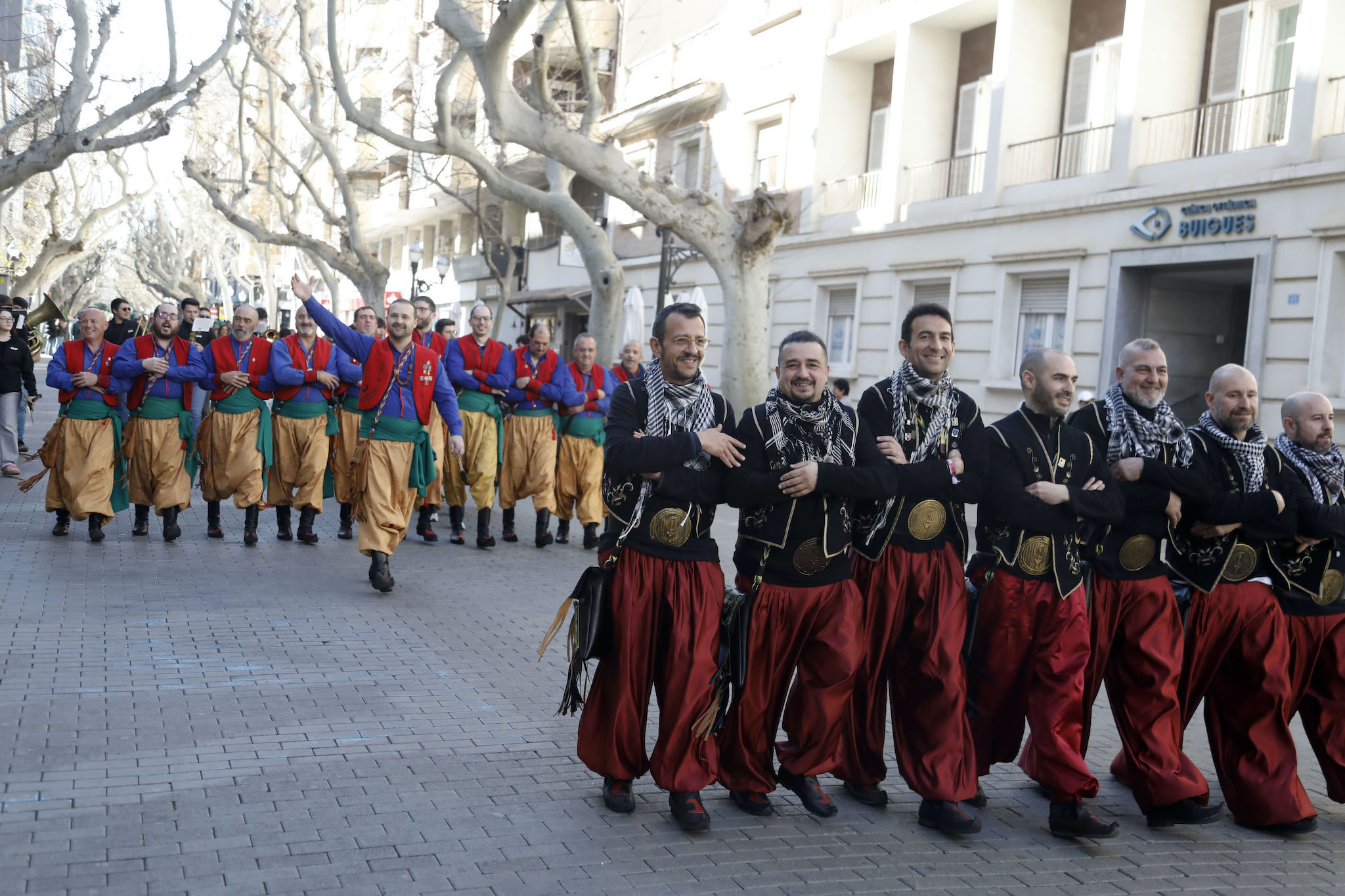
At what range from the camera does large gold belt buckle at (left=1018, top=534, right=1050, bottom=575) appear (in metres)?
4.88

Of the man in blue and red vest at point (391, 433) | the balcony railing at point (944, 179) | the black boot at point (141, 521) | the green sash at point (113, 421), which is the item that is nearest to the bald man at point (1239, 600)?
the man in blue and red vest at point (391, 433)

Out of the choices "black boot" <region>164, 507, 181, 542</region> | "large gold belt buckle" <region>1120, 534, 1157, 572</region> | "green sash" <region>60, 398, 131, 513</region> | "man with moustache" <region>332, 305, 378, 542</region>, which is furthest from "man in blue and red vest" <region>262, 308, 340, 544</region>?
"large gold belt buckle" <region>1120, 534, 1157, 572</region>

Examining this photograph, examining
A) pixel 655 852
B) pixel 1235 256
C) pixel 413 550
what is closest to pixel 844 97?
pixel 1235 256

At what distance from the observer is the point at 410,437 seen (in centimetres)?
924

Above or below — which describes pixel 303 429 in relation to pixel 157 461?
above

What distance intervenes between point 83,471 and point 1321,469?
9.04 metres

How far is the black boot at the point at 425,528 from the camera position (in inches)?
468

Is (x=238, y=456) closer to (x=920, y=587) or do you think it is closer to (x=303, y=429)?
(x=303, y=429)

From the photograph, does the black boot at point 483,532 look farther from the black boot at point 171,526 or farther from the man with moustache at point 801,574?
the man with moustache at point 801,574

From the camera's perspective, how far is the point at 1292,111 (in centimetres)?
1479

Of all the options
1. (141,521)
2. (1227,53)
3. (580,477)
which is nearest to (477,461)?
(580,477)

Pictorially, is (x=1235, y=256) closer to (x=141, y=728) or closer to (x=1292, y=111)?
(x=1292, y=111)

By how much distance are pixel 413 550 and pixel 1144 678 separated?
7.45 metres

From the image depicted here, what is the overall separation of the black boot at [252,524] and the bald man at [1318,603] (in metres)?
8.20
